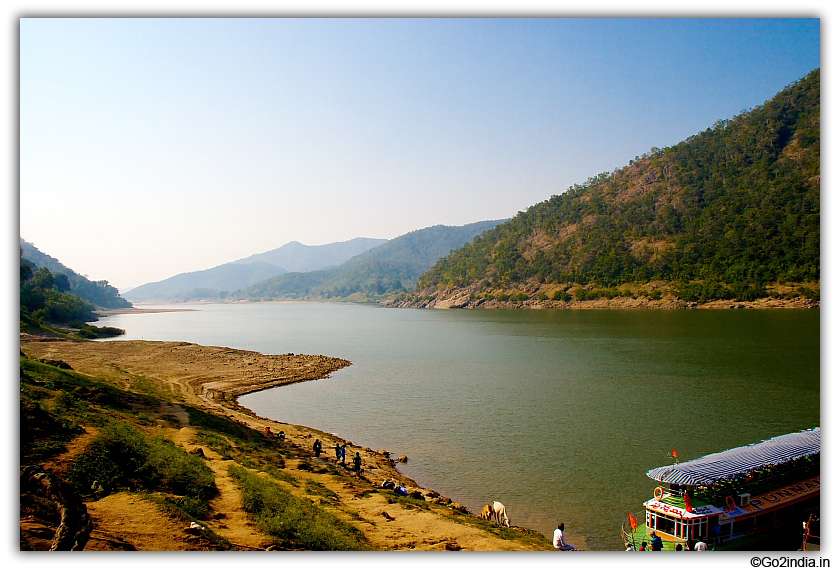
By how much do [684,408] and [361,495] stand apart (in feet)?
81.1

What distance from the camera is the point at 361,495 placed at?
17.5 metres

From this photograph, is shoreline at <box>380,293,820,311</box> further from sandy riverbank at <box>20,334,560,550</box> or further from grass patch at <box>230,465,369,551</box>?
grass patch at <box>230,465,369,551</box>

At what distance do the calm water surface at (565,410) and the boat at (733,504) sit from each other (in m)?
2.58

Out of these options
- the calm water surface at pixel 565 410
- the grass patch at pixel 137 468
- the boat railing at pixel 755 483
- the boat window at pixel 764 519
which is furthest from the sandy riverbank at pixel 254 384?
the boat window at pixel 764 519

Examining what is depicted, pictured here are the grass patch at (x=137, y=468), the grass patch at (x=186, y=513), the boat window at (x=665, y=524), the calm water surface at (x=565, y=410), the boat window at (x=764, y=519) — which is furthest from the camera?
the calm water surface at (x=565, y=410)

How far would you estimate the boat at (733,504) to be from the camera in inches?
549

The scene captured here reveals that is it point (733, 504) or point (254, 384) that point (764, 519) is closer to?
point (733, 504)

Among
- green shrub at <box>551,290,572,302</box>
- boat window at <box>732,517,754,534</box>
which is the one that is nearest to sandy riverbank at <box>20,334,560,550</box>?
boat window at <box>732,517,754,534</box>

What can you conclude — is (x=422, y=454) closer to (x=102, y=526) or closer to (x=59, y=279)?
(x=102, y=526)

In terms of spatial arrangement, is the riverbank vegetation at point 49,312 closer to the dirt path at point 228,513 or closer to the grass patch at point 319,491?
the dirt path at point 228,513

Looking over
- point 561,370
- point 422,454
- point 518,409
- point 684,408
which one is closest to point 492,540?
point 422,454

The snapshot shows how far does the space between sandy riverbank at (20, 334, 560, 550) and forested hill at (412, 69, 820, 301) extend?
109 metres

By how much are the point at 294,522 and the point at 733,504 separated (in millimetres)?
12903

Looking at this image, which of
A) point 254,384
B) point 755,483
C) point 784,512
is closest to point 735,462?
point 755,483
